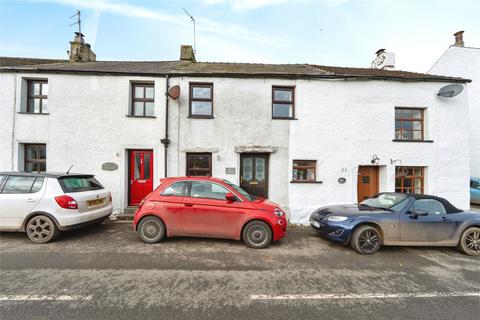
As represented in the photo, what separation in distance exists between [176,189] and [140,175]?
3383mm

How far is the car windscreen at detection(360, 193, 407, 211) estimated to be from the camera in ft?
15.8

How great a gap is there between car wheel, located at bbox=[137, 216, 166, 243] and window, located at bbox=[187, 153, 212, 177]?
9.31 ft

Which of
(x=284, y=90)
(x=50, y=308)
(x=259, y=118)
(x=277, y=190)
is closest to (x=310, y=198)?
(x=277, y=190)

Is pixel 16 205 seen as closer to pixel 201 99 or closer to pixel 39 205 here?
pixel 39 205

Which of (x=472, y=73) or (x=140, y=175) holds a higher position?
(x=472, y=73)

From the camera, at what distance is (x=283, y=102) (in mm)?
7590

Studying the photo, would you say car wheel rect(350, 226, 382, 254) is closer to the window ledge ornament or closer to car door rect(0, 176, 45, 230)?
the window ledge ornament

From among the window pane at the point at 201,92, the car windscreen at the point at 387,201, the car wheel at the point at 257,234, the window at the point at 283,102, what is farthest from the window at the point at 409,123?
the window pane at the point at 201,92

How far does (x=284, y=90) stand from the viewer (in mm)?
7695

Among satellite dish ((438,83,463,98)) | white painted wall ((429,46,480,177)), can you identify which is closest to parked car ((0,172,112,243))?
satellite dish ((438,83,463,98))

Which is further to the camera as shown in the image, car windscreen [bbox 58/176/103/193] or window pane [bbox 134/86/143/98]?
window pane [bbox 134/86/143/98]

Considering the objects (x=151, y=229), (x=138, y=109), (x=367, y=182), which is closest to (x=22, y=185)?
(x=151, y=229)

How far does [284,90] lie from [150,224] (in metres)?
6.61

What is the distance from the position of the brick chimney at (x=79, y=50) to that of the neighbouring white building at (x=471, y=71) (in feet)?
68.9
